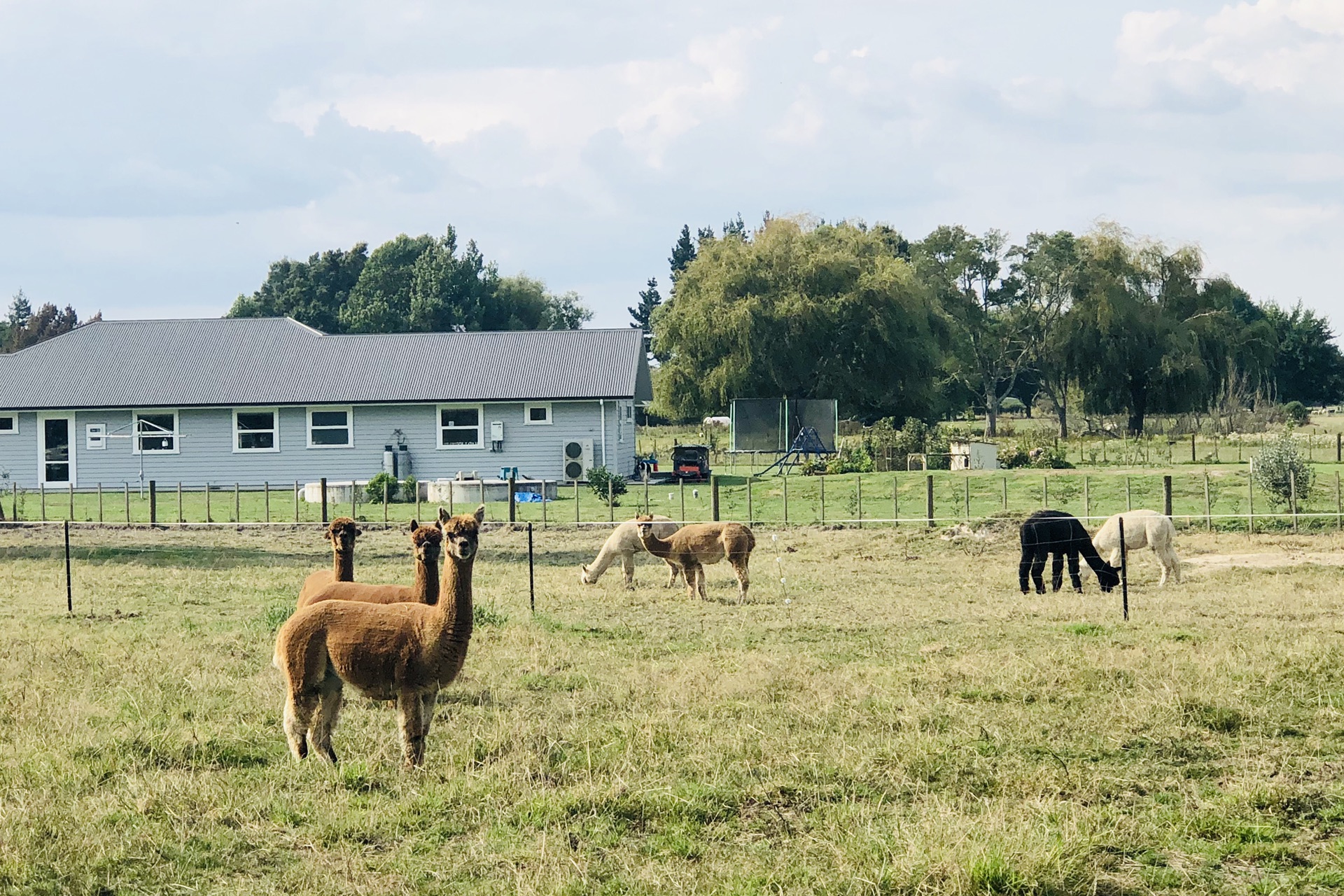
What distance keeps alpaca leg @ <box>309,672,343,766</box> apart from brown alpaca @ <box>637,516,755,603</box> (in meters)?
9.35

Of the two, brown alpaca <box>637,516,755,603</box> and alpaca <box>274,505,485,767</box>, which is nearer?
alpaca <box>274,505,485,767</box>

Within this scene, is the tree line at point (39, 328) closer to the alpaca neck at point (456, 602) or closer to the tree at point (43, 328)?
the tree at point (43, 328)

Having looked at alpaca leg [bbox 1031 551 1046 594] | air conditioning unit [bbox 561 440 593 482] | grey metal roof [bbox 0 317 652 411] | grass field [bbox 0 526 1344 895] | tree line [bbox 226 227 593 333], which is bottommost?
grass field [bbox 0 526 1344 895]

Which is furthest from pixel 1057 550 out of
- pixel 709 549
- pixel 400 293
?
pixel 400 293

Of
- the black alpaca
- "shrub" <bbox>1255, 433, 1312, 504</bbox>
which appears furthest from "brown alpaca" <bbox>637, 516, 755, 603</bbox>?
"shrub" <bbox>1255, 433, 1312, 504</bbox>

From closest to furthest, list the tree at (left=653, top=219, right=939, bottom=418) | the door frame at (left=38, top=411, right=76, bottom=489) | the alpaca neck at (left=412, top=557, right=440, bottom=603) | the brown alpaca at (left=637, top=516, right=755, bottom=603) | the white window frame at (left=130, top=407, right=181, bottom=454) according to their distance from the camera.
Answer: the alpaca neck at (left=412, top=557, right=440, bottom=603) < the brown alpaca at (left=637, top=516, right=755, bottom=603) < the white window frame at (left=130, top=407, right=181, bottom=454) < the door frame at (left=38, top=411, right=76, bottom=489) < the tree at (left=653, top=219, right=939, bottom=418)

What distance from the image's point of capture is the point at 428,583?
9.80 metres

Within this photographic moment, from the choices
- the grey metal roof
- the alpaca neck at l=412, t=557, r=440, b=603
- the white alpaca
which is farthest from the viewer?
the grey metal roof

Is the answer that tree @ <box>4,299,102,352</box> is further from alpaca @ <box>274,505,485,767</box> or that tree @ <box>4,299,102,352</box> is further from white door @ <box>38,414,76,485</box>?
alpaca @ <box>274,505,485,767</box>

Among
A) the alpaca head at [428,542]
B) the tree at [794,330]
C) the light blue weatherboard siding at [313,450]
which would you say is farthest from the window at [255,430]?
the alpaca head at [428,542]

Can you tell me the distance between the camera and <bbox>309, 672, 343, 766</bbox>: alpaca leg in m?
8.95

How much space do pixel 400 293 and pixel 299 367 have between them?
43158 millimetres

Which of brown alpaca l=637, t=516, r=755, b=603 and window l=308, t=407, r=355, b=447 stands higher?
window l=308, t=407, r=355, b=447

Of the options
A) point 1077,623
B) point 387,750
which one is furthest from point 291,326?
point 387,750
